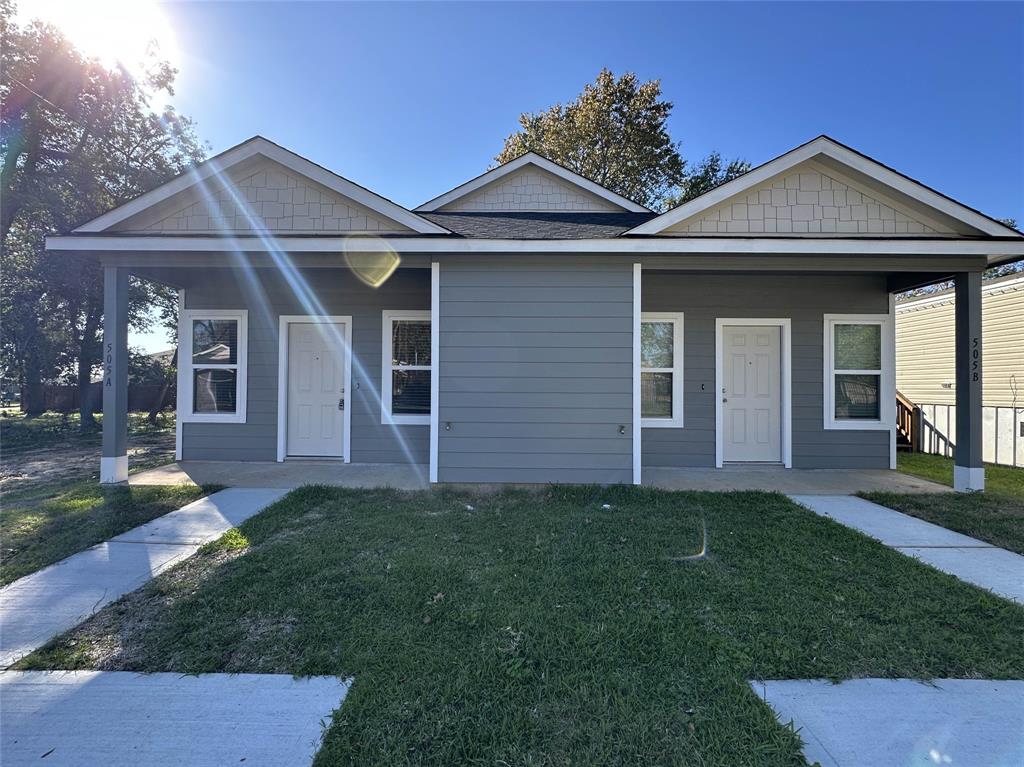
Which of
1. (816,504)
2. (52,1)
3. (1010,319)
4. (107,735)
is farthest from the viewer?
(52,1)

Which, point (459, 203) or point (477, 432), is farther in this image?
point (459, 203)

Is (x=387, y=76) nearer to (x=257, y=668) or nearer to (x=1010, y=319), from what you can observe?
(x=257, y=668)

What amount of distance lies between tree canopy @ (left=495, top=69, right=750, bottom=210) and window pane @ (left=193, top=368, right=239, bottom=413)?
1590 centimetres

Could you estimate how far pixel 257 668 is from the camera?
242cm

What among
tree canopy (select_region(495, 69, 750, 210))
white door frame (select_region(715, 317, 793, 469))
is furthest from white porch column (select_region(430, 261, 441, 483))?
tree canopy (select_region(495, 69, 750, 210))

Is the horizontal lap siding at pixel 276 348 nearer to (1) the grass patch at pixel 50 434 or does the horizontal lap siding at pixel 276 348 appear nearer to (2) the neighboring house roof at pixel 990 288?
Answer: (1) the grass patch at pixel 50 434

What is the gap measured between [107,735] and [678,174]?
2202 cm

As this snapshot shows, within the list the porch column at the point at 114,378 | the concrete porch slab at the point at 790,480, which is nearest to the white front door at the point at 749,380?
the concrete porch slab at the point at 790,480

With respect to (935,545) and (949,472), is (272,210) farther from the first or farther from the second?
(949,472)

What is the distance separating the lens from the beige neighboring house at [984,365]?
8242 millimetres

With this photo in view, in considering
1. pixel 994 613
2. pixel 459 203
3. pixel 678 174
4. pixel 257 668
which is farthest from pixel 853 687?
pixel 678 174

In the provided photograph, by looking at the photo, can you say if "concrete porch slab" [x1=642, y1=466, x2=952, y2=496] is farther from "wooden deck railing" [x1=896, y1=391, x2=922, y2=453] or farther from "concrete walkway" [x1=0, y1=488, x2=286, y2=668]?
"concrete walkway" [x1=0, y1=488, x2=286, y2=668]

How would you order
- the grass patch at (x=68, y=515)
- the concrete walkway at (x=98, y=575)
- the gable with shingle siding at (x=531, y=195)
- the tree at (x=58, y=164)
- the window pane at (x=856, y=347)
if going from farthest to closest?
1. the tree at (x=58, y=164)
2. the gable with shingle siding at (x=531, y=195)
3. the window pane at (x=856, y=347)
4. the grass patch at (x=68, y=515)
5. the concrete walkway at (x=98, y=575)

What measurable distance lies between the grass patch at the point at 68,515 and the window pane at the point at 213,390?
5.82ft
